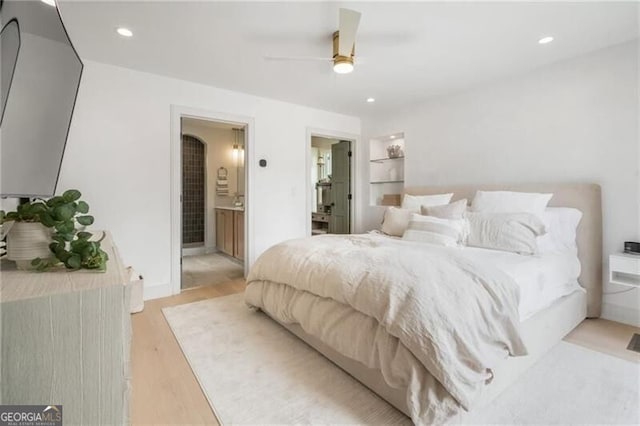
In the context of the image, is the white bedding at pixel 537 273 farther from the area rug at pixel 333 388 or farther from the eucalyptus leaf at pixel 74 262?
the eucalyptus leaf at pixel 74 262

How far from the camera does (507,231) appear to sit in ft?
7.93

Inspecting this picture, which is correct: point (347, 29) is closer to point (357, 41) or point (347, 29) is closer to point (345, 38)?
point (345, 38)

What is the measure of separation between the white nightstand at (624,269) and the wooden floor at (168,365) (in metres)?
0.39

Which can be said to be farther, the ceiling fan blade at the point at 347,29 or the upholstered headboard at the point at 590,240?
the upholstered headboard at the point at 590,240

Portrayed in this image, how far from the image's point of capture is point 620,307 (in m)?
2.54

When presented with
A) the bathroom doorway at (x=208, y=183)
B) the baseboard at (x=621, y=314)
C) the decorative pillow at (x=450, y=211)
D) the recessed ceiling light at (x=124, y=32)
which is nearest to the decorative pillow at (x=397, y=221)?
the decorative pillow at (x=450, y=211)

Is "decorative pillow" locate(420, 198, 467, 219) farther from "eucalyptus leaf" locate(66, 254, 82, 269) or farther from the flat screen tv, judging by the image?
the flat screen tv

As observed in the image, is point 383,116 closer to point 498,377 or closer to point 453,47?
point 453,47

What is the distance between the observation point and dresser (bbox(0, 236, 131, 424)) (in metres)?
0.66

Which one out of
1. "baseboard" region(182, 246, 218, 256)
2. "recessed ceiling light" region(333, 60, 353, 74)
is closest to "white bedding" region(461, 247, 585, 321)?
"recessed ceiling light" region(333, 60, 353, 74)

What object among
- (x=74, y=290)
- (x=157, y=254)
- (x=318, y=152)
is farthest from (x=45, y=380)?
(x=318, y=152)

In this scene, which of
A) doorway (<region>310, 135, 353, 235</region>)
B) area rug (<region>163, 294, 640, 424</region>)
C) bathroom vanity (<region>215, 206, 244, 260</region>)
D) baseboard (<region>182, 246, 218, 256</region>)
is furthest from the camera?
baseboard (<region>182, 246, 218, 256</region>)

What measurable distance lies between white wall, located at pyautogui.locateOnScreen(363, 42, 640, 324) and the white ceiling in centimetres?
20

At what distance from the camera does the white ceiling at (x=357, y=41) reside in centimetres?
204
